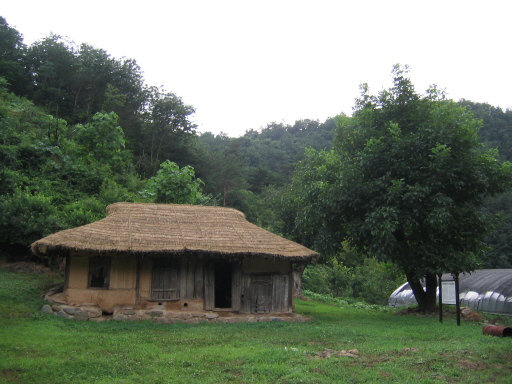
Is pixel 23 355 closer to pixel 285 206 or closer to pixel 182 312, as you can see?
pixel 182 312

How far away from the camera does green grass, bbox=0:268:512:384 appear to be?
29.4ft

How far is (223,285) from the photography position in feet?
66.3

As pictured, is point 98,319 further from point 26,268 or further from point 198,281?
point 26,268

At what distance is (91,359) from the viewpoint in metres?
9.81

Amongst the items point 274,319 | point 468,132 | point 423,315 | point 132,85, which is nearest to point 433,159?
point 468,132

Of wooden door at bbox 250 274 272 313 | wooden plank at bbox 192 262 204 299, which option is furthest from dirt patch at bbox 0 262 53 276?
wooden door at bbox 250 274 272 313

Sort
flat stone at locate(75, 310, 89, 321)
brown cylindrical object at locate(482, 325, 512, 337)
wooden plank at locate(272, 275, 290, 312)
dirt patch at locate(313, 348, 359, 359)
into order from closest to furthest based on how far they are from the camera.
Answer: dirt patch at locate(313, 348, 359, 359), brown cylindrical object at locate(482, 325, 512, 337), flat stone at locate(75, 310, 89, 321), wooden plank at locate(272, 275, 290, 312)

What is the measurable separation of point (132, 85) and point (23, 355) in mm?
34345

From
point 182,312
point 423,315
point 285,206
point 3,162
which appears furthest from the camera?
point 285,206

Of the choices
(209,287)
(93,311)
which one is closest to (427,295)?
(209,287)

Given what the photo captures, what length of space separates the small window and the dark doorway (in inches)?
186

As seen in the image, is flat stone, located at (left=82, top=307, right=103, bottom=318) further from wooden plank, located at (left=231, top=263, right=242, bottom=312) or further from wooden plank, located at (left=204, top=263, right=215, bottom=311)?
wooden plank, located at (left=231, top=263, right=242, bottom=312)

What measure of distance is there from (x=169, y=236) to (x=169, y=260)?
0.87 meters

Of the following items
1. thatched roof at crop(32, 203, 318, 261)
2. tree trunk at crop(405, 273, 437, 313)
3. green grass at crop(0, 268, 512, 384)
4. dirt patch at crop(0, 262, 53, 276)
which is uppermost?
thatched roof at crop(32, 203, 318, 261)
